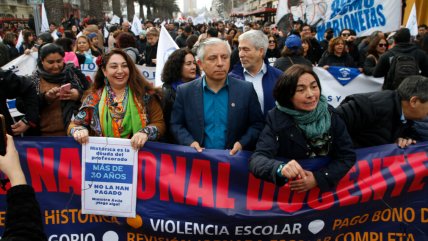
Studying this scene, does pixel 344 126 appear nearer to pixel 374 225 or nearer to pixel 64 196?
pixel 374 225

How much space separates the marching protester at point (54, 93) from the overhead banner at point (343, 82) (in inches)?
152

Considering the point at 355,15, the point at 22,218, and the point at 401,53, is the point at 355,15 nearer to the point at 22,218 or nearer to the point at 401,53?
the point at 401,53

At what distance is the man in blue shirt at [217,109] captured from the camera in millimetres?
3037

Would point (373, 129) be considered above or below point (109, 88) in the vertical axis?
below

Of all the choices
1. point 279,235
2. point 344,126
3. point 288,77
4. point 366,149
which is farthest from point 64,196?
point 366,149

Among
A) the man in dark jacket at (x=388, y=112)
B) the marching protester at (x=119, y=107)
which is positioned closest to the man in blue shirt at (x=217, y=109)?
the marching protester at (x=119, y=107)

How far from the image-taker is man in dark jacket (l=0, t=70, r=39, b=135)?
11.1ft

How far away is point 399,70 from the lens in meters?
5.02

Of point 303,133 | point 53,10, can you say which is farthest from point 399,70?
point 53,10

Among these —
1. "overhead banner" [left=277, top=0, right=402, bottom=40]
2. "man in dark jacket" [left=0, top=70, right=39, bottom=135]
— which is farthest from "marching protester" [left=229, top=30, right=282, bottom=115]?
"overhead banner" [left=277, top=0, right=402, bottom=40]

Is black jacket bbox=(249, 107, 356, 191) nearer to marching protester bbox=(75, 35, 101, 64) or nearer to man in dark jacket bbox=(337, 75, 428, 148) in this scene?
man in dark jacket bbox=(337, 75, 428, 148)

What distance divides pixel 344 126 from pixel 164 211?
141 centimetres

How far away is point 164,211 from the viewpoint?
2992mm

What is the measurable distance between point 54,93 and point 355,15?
6666 millimetres
